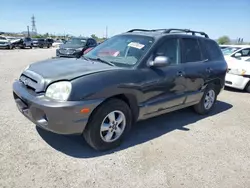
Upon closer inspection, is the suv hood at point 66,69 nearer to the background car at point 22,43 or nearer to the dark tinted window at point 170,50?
the dark tinted window at point 170,50

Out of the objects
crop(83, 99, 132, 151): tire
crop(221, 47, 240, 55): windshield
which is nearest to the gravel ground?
crop(83, 99, 132, 151): tire

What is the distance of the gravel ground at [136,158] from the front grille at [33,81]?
88cm

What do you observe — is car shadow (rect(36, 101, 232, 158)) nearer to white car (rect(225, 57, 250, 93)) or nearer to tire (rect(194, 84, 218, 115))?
tire (rect(194, 84, 218, 115))

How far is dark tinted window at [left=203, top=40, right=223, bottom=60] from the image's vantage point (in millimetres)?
4926

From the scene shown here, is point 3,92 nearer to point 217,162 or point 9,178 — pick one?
point 9,178

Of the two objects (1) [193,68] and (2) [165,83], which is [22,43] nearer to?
(1) [193,68]

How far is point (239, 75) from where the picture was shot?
7.59m

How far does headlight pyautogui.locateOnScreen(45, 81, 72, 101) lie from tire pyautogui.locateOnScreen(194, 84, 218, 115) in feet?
10.6

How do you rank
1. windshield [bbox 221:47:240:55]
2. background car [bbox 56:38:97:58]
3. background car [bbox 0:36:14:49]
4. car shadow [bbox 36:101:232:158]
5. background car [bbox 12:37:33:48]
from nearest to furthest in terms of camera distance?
car shadow [bbox 36:101:232:158] < windshield [bbox 221:47:240:55] < background car [bbox 56:38:97:58] < background car [bbox 0:36:14:49] < background car [bbox 12:37:33:48]

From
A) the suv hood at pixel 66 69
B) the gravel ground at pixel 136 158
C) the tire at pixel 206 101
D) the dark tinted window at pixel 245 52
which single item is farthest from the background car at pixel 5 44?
the tire at pixel 206 101

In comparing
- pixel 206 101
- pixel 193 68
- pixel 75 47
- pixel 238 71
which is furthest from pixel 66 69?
pixel 75 47

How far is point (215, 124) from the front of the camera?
4621mm

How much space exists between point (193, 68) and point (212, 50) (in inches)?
44.7

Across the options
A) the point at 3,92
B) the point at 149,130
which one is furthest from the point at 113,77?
the point at 3,92
